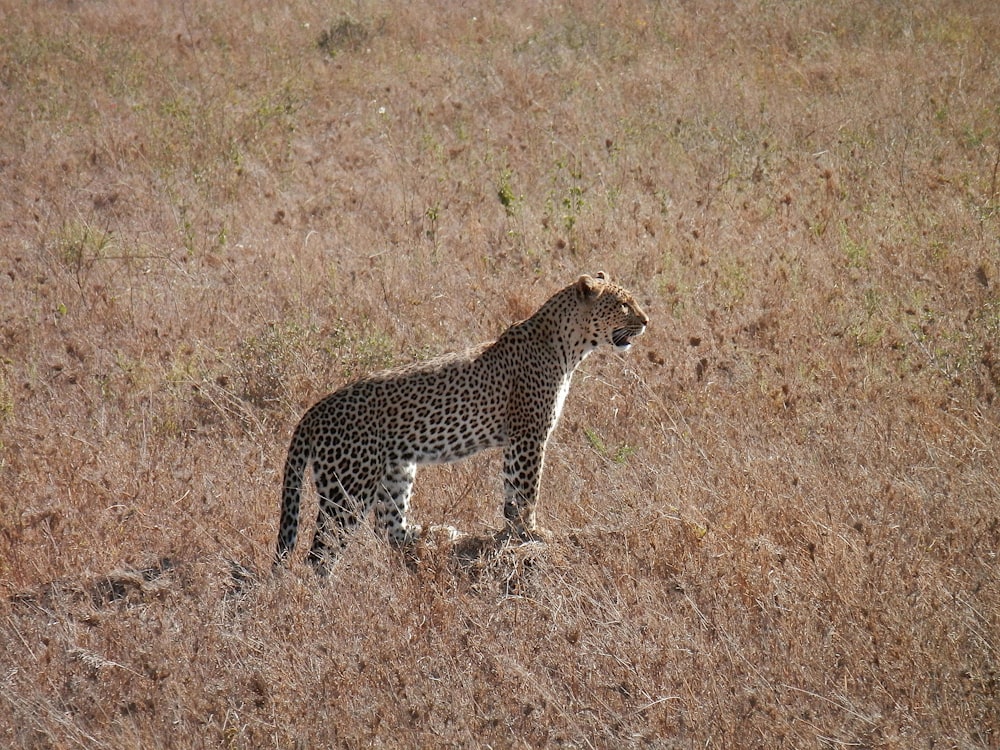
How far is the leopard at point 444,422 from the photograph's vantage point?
22.7 feet

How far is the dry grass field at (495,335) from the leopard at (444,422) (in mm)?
290

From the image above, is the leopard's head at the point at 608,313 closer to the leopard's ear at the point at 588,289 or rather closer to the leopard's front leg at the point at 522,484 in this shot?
the leopard's ear at the point at 588,289

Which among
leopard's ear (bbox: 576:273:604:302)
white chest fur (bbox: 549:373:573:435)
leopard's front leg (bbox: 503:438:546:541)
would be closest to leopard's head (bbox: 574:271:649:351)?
leopard's ear (bbox: 576:273:604:302)

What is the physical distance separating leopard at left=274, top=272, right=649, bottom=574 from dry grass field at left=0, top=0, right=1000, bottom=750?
0.29 metres

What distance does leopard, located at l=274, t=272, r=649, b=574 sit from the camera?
6.91m

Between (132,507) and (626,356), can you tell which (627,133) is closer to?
(626,356)

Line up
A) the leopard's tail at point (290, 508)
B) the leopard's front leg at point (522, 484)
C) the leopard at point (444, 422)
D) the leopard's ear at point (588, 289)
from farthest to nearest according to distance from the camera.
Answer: the leopard's ear at point (588, 289), the leopard's front leg at point (522, 484), the leopard at point (444, 422), the leopard's tail at point (290, 508)

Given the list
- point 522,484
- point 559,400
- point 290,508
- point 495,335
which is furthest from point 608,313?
point 290,508

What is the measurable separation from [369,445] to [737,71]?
10.1 meters

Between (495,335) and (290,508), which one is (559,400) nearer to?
(290,508)

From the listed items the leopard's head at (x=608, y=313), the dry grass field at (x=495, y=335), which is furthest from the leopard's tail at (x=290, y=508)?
the leopard's head at (x=608, y=313)

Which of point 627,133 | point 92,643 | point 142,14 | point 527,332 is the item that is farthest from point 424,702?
point 142,14

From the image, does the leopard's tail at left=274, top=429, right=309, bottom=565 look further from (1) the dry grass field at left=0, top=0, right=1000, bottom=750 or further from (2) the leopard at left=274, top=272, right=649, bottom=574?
(1) the dry grass field at left=0, top=0, right=1000, bottom=750

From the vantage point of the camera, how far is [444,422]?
731cm
